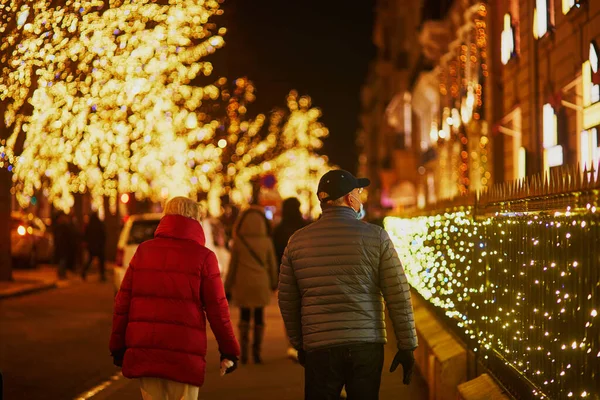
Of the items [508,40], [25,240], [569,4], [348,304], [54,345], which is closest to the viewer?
[348,304]

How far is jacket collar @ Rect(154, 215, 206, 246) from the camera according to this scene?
602cm

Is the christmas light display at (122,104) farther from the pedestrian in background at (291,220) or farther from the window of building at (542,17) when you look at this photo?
the window of building at (542,17)

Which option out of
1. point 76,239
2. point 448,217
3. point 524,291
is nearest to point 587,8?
point 448,217

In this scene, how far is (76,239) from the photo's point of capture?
32.2m

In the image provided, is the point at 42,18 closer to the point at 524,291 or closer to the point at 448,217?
the point at 448,217

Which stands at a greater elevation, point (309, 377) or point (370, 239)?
point (370, 239)

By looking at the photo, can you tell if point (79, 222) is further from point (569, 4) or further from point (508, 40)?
point (569, 4)

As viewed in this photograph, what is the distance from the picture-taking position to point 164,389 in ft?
19.5

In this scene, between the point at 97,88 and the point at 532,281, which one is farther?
the point at 97,88

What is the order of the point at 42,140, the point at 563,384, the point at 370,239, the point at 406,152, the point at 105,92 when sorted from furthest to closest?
the point at 406,152, the point at 42,140, the point at 105,92, the point at 370,239, the point at 563,384

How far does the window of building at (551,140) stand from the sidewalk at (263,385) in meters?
8.09

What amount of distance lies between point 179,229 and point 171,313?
1.60ft

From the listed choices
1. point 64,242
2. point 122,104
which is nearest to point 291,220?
point 122,104

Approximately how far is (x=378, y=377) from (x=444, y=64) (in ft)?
111
